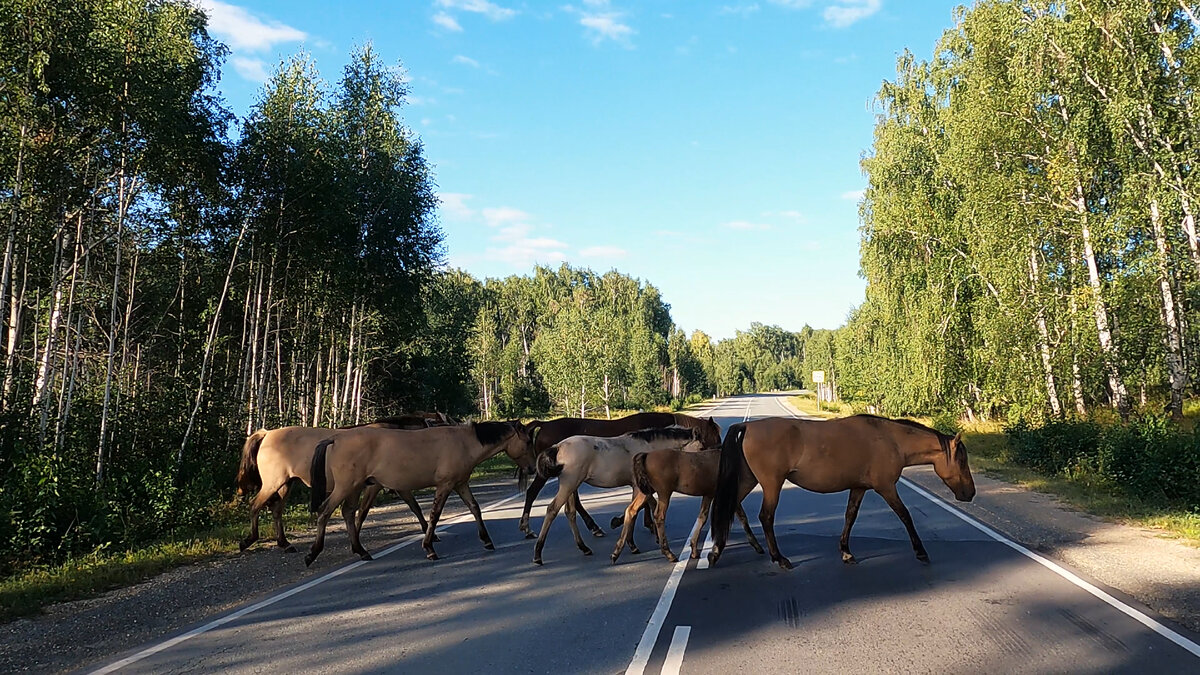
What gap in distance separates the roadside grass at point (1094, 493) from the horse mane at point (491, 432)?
8810mm

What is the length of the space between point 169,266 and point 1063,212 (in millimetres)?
21867

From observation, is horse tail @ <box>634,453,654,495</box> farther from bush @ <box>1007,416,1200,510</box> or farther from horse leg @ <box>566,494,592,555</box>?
bush @ <box>1007,416,1200,510</box>

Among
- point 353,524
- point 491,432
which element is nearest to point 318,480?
point 353,524

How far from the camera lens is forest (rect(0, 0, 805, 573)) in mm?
Result: 8805

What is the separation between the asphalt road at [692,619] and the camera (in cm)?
458

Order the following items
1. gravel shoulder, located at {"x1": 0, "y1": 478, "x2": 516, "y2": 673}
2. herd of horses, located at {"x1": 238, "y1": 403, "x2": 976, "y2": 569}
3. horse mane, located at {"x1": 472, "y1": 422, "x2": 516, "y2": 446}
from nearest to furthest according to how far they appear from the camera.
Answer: gravel shoulder, located at {"x1": 0, "y1": 478, "x2": 516, "y2": 673} → herd of horses, located at {"x1": 238, "y1": 403, "x2": 976, "y2": 569} → horse mane, located at {"x1": 472, "y1": 422, "x2": 516, "y2": 446}

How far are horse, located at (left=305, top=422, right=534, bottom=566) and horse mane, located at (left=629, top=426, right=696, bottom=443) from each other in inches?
82.3

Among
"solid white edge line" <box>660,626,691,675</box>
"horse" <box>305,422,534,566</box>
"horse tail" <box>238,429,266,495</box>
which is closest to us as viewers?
"solid white edge line" <box>660,626,691,675</box>

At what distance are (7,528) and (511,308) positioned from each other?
65.6 m

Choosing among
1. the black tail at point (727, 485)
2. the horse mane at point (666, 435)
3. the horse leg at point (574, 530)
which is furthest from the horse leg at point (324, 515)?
the black tail at point (727, 485)

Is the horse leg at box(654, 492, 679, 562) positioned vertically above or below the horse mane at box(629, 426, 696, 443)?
below

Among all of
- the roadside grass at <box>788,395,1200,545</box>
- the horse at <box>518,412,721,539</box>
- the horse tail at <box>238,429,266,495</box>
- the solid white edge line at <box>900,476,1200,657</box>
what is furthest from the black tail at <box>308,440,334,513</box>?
the roadside grass at <box>788,395,1200,545</box>

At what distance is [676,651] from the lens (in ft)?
15.4

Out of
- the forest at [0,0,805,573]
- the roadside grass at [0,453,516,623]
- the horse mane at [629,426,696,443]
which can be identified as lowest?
the roadside grass at [0,453,516,623]
